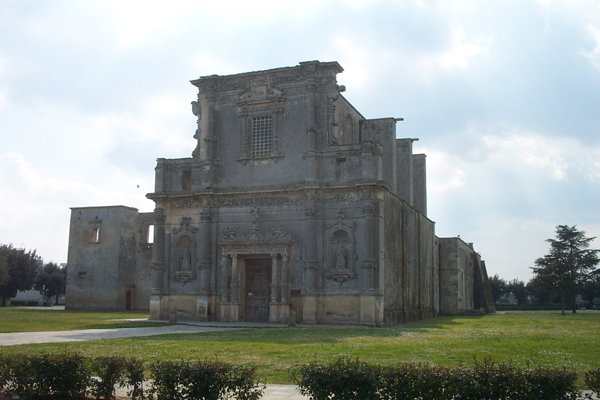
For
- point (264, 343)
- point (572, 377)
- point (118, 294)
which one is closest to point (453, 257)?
point (118, 294)

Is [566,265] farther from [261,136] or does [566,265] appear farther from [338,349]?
[338,349]

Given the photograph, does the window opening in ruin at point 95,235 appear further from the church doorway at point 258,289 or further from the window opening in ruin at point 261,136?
the window opening in ruin at point 261,136

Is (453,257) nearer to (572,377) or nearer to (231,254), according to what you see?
(231,254)

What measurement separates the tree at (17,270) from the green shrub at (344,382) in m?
57.1

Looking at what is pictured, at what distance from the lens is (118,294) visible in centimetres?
5044

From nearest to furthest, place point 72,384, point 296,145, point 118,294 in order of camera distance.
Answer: point 72,384
point 296,145
point 118,294

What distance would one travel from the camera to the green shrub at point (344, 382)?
8.41m

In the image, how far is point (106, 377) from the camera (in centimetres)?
965

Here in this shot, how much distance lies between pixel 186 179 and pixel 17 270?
3512 centimetres

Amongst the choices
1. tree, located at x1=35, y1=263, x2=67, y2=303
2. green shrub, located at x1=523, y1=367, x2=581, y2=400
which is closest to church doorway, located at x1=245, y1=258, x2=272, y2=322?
green shrub, located at x1=523, y1=367, x2=581, y2=400

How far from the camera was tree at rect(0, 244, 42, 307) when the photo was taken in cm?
5959

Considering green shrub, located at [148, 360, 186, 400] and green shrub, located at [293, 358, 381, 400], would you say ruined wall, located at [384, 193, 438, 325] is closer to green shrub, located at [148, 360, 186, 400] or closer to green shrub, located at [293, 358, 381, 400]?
green shrub, located at [293, 358, 381, 400]

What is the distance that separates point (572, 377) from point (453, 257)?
39.5m

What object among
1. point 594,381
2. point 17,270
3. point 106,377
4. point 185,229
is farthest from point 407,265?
point 17,270
